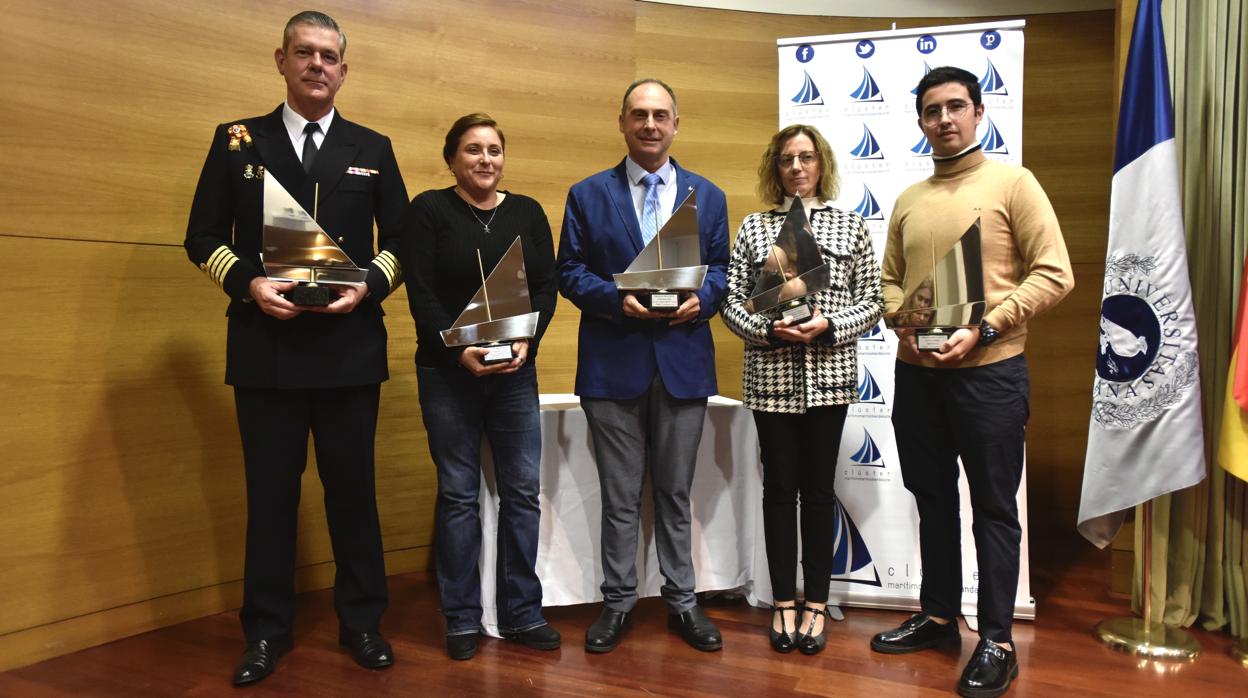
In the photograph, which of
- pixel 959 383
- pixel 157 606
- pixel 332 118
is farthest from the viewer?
pixel 157 606

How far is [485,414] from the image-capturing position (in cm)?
251

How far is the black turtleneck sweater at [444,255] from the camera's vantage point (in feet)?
7.77

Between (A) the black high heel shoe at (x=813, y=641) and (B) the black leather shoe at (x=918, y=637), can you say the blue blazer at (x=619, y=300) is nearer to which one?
(A) the black high heel shoe at (x=813, y=641)

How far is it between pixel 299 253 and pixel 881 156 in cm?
200

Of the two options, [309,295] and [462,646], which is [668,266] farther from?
[462,646]

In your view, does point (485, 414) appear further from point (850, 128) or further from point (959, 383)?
point (850, 128)

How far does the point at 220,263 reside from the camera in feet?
7.32

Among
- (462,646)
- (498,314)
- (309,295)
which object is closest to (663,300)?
(498,314)

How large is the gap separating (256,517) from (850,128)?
7.66ft

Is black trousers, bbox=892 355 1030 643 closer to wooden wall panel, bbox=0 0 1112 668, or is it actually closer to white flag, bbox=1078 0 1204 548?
white flag, bbox=1078 0 1204 548

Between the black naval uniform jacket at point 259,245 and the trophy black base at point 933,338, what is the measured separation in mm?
1450

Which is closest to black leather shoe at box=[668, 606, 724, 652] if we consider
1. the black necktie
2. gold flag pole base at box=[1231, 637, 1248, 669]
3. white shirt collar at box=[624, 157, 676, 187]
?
white shirt collar at box=[624, 157, 676, 187]

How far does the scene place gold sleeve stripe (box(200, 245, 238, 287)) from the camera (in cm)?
222

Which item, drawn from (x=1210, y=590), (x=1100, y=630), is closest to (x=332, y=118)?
(x=1100, y=630)
